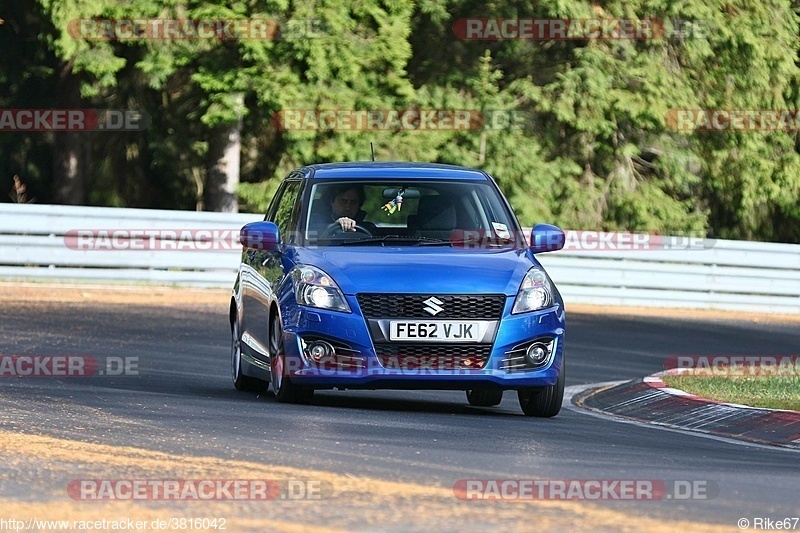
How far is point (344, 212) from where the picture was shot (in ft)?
41.0

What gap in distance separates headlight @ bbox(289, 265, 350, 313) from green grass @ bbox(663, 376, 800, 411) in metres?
3.60

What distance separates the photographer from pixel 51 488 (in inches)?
310

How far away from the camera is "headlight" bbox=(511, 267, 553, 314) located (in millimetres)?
11562

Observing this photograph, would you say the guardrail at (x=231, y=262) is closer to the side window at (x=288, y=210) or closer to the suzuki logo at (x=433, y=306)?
the side window at (x=288, y=210)

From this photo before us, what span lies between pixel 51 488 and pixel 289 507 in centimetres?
119

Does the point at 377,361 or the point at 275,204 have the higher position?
the point at 275,204

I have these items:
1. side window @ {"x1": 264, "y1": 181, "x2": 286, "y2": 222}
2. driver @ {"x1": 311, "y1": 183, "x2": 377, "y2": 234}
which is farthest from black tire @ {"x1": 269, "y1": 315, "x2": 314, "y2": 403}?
side window @ {"x1": 264, "y1": 181, "x2": 286, "y2": 222}

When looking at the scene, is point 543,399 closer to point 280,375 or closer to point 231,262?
point 280,375

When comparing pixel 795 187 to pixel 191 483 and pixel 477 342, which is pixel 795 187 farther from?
pixel 191 483

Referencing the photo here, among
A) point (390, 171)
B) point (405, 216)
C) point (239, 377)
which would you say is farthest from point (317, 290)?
point (239, 377)

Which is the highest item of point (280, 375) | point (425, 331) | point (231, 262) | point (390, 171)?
point (390, 171)

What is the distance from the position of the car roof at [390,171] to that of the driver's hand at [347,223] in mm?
508

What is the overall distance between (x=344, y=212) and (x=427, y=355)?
5.26 ft

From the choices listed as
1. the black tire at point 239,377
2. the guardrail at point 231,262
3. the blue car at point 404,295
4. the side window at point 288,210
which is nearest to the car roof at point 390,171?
the blue car at point 404,295
